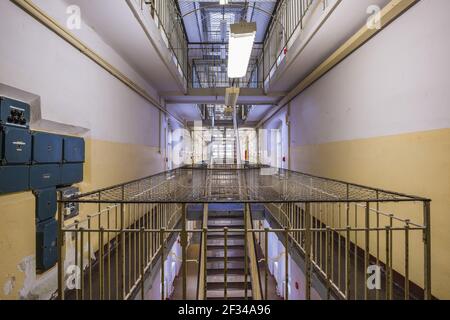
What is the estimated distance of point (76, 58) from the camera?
2.69 metres

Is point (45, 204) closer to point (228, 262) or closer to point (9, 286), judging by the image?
point (9, 286)

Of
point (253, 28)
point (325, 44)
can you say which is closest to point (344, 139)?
point (325, 44)

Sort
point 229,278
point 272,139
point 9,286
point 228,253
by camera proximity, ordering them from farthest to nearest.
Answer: point 272,139 → point 228,253 → point 229,278 → point 9,286

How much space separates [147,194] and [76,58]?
218 centimetres

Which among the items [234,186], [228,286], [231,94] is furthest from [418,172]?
[228,286]

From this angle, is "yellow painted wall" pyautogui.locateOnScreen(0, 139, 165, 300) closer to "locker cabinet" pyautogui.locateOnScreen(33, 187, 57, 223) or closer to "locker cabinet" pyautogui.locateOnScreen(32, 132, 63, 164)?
"locker cabinet" pyautogui.locateOnScreen(33, 187, 57, 223)

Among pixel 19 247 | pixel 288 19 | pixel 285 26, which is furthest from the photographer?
pixel 285 26

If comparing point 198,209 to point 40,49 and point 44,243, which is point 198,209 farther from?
point 40,49

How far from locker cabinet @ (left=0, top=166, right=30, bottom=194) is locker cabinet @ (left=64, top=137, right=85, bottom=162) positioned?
508mm

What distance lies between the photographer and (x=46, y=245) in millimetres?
2211

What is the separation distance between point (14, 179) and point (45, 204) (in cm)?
44

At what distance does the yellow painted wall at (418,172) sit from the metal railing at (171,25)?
3719 mm

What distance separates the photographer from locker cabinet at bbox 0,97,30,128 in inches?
69.4
